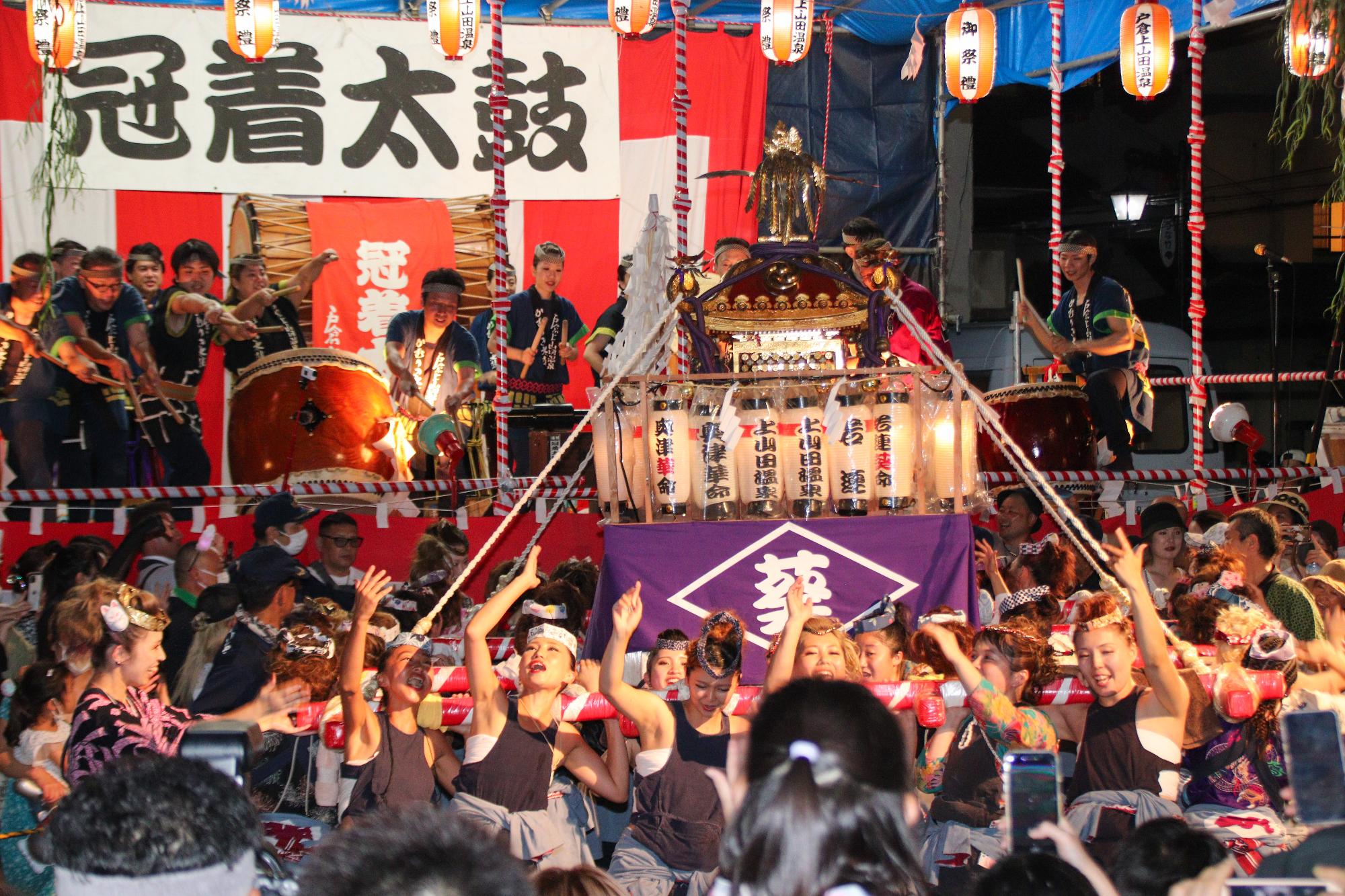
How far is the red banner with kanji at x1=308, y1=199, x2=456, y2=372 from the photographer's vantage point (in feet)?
39.0

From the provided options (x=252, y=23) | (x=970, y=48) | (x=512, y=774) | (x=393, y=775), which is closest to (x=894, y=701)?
(x=512, y=774)

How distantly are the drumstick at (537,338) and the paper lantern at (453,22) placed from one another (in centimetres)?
223

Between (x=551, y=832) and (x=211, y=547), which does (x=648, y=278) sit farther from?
(x=551, y=832)

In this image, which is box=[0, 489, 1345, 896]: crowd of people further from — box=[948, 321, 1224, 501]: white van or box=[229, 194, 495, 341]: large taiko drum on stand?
box=[948, 321, 1224, 501]: white van

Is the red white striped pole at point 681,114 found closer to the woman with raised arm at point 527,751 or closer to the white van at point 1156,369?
the white van at point 1156,369

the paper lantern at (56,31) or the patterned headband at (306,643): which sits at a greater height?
the paper lantern at (56,31)

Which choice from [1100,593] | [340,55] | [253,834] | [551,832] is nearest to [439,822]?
[253,834]

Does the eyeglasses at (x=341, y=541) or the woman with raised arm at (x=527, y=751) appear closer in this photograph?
the woman with raised arm at (x=527, y=751)

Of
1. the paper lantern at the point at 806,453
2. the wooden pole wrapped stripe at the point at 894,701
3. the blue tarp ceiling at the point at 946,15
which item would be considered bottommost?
the wooden pole wrapped stripe at the point at 894,701

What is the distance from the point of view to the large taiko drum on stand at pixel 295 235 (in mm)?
11703

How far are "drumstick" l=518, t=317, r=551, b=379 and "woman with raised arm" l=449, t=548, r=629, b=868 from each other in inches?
258

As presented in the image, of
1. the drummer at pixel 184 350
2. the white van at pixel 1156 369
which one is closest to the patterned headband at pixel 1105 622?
the drummer at pixel 184 350

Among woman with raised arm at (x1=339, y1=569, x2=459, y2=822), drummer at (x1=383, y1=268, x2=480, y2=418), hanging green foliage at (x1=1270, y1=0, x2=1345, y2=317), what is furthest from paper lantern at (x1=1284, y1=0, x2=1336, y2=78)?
drummer at (x1=383, y1=268, x2=480, y2=418)

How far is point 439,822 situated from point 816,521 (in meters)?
4.32
